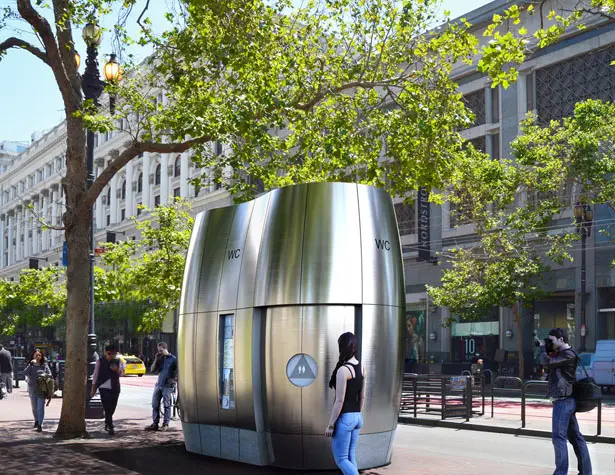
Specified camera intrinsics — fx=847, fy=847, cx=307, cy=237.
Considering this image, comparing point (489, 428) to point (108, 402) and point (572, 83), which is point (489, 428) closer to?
point (108, 402)

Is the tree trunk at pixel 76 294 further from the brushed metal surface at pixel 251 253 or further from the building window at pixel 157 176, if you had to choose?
the building window at pixel 157 176

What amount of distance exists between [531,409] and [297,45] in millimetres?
12408

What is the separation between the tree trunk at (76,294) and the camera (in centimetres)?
1525

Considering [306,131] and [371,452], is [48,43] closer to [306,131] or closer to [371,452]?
[306,131]

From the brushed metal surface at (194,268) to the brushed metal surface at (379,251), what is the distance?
272 centimetres

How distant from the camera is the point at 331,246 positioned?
36.0 feet

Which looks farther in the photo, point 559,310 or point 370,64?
point 559,310

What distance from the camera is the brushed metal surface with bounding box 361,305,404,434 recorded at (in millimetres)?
10781

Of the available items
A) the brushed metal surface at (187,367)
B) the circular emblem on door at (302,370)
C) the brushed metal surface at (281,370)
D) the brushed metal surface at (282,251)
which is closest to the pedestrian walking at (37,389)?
the brushed metal surface at (187,367)

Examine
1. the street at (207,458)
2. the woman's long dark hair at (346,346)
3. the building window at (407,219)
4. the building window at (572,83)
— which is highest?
the building window at (572,83)

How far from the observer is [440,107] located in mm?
16469

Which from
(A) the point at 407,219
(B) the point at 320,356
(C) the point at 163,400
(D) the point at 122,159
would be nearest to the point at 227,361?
(B) the point at 320,356

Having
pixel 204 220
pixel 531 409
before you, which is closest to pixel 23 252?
pixel 531 409

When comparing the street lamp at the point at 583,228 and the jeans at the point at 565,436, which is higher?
the street lamp at the point at 583,228
